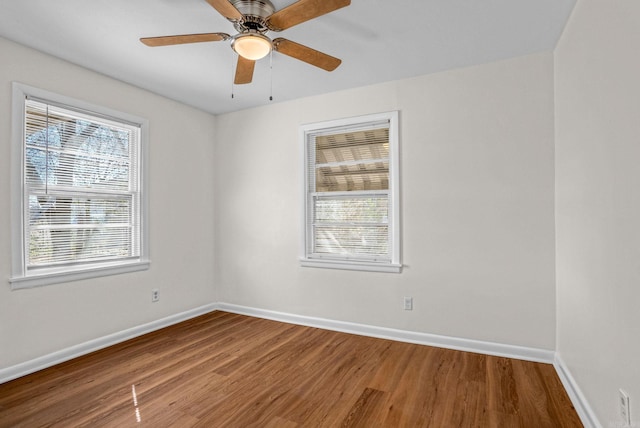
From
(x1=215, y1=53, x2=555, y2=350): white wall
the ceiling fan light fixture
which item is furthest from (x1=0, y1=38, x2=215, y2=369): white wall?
the ceiling fan light fixture

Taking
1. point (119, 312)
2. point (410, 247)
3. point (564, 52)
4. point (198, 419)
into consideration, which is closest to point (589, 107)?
point (564, 52)

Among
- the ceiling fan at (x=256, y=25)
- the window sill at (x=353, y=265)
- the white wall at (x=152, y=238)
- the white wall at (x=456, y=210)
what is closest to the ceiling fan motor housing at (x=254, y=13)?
the ceiling fan at (x=256, y=25)

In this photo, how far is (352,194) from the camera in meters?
3.58

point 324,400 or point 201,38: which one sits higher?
point 201,38

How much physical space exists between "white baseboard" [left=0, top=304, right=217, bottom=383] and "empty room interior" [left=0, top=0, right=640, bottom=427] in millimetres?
20

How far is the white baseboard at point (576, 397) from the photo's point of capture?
1800mm

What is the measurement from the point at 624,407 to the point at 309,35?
2.79m

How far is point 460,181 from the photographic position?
2996 millimetres

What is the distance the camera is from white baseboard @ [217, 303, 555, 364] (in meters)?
2.73

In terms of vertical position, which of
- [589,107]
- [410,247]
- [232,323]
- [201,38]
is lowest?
[232,323]

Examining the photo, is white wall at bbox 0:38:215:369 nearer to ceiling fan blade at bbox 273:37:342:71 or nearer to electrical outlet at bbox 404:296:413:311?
ceiling fan blade at bbox 273:37:342:71

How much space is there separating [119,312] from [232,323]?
1.16 meters

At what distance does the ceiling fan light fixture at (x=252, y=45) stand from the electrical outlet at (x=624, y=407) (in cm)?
257

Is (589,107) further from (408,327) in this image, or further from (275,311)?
(275,311)
